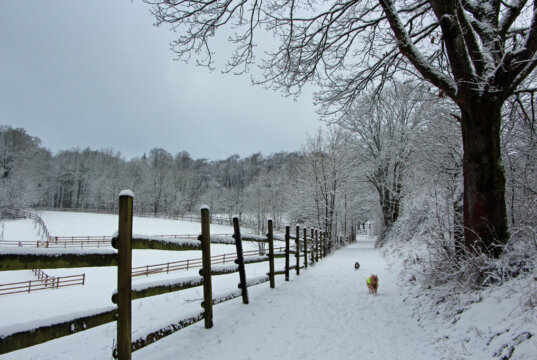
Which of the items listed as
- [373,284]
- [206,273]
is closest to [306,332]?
[206,273]

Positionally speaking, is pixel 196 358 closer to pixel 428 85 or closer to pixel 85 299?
pixel 428 85

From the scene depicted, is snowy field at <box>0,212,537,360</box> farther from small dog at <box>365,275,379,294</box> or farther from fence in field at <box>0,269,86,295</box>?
fence in field at <box>0,269,86,295</box>

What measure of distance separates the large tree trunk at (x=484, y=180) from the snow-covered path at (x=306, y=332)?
1.62 meters

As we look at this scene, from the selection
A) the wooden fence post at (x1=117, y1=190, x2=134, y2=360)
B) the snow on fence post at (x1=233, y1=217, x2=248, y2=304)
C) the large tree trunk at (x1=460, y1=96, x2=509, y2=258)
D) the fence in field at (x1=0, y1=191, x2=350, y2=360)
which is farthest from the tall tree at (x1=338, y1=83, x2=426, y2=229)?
the wooden fence post at (x1=117, y1=190, x2=134, y2=360)

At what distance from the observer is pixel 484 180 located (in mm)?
4297

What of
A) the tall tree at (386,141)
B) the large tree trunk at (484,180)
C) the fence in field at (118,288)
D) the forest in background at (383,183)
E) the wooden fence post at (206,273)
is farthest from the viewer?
the tall tree at (386,141)

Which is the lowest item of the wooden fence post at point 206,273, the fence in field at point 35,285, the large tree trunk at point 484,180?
the fence in field at point 35,285

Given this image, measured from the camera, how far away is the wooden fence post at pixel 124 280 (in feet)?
8.40

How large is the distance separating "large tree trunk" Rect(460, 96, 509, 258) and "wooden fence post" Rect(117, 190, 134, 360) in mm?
4331

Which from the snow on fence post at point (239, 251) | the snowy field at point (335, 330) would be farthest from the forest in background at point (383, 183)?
the snow on fence post at point (239, 251)

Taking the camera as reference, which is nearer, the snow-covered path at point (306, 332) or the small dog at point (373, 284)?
the snow-covered path at point (306, 332)

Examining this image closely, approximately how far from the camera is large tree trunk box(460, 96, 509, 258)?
164 inches

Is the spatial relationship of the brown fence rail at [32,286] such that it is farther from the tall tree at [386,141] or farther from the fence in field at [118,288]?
the tall tree at [386,141]

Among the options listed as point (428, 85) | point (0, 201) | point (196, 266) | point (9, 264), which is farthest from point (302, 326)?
point (0, 201)
